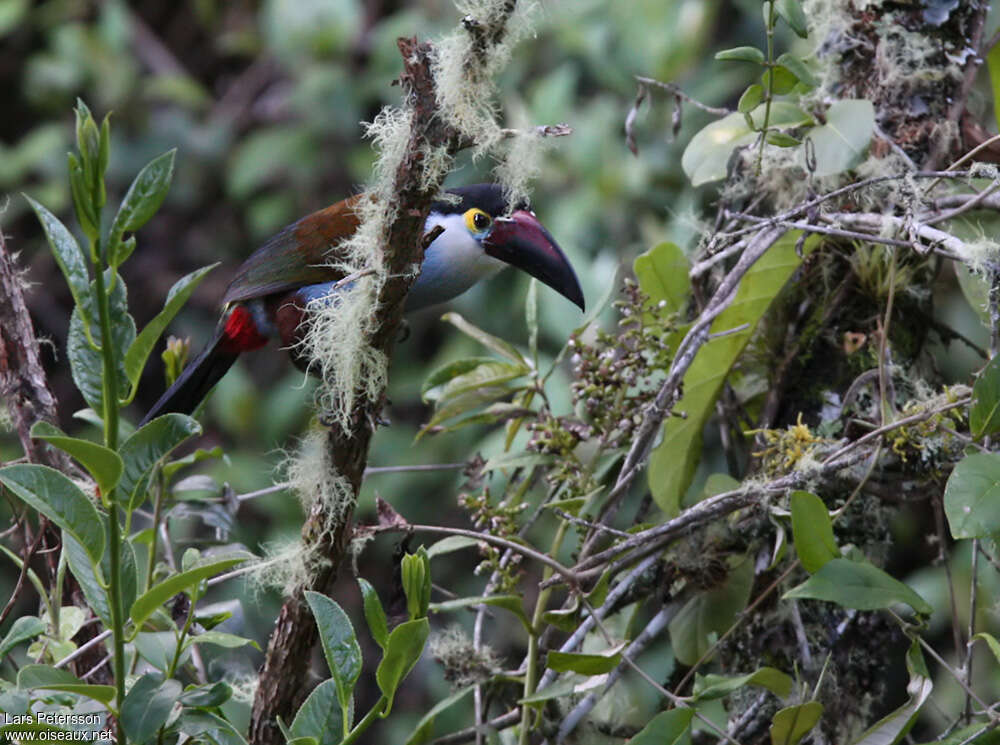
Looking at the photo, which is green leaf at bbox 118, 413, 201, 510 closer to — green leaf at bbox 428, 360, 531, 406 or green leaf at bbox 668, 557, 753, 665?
green leaf at bbox 428, 360, 531, 406

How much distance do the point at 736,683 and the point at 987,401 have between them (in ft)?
1.18

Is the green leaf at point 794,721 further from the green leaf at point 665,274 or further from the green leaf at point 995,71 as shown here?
the green leaf at point 995,71

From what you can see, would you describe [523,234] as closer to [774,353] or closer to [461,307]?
[774,353]

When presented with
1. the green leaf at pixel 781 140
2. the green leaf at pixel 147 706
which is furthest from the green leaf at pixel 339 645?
the green leaf at pixel 781 140

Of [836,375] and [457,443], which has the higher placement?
[836,375]

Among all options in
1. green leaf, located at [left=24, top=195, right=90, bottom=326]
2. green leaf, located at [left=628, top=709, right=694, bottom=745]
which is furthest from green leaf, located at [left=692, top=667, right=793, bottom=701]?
green leaf, located at [left=24, top=195, right=90, bottom=326]

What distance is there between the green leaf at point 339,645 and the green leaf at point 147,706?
126mm

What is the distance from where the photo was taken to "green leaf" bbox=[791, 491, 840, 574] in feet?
3.40

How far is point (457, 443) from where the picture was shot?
10.5ft

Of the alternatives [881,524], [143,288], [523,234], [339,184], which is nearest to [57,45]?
[143,288]

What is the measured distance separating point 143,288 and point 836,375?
2989 millimetres

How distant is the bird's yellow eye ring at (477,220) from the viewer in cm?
→ 199

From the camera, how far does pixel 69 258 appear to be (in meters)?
0.89

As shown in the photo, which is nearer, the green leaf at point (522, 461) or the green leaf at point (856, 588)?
the green leaf at point (856, 588)
